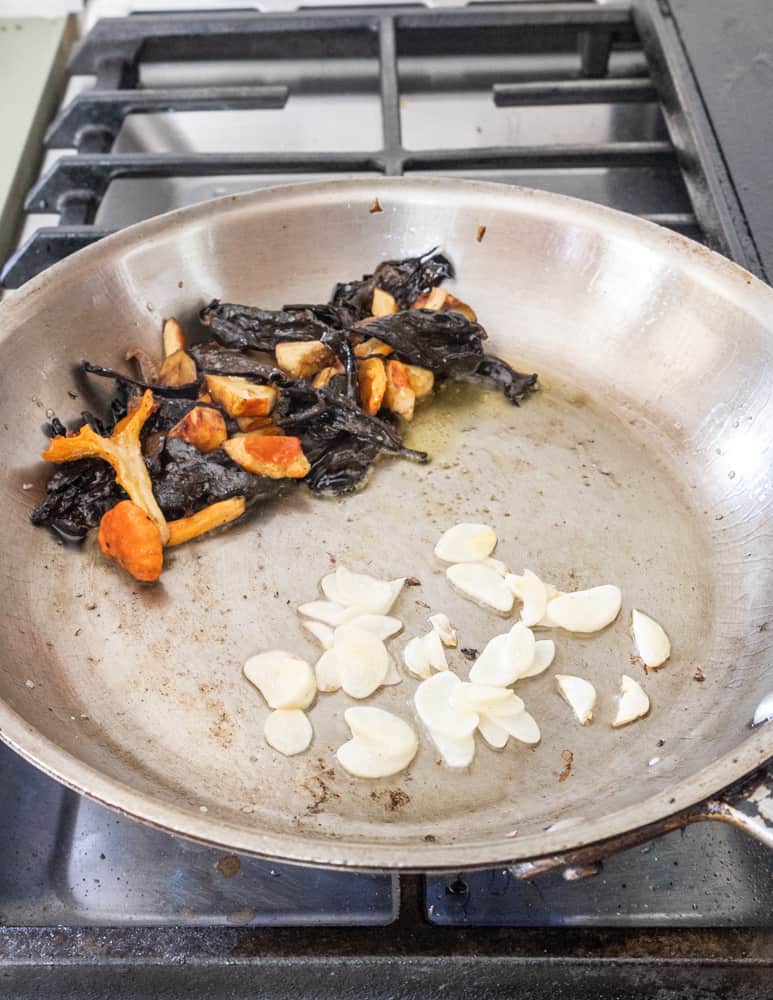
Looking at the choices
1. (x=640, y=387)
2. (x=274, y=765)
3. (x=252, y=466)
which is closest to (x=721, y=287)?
(x=640, y=387)

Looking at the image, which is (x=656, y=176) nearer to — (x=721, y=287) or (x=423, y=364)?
(x=721, y=287)

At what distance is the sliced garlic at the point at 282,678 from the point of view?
100 centimetres

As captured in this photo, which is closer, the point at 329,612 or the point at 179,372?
the point at 329,612

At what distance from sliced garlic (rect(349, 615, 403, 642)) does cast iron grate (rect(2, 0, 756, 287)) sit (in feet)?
2.68

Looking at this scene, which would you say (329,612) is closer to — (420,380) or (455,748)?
(455,748)

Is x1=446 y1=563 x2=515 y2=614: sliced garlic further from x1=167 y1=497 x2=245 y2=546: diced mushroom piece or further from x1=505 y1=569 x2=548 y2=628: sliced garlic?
x1=167 y1=497 x2=245 y2=546: diced mushroom piece

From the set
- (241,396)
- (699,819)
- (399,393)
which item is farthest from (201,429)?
(699,819)

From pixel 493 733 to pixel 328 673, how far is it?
0.66ft

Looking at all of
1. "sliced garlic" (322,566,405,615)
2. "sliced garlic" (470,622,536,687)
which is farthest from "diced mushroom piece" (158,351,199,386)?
"sliced garlic" (470,622,536,687)

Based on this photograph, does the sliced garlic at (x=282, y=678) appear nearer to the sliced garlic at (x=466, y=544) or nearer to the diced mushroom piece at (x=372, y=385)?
the sliced garlic at (x=466, y=544)

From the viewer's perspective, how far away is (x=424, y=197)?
1451 millimetres

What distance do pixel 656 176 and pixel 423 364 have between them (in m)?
0.76

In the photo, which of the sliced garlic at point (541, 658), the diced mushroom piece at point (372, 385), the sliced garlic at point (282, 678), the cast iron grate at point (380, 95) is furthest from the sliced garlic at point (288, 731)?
the cast iron grate at point (380, 95)

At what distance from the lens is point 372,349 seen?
1364 millimetres
